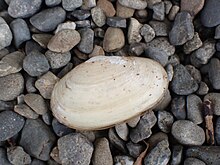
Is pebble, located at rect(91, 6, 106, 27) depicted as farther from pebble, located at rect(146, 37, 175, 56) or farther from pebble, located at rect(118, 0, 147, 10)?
pebble, located at rect(146, 37, 175, 56)

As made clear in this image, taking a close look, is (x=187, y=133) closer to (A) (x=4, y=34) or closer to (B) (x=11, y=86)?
(B) (x=11, y=86)

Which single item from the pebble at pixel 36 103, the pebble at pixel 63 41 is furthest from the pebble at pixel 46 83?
the pebble at pixel 63 41

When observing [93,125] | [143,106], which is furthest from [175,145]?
[93,125]

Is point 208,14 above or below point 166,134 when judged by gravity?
above

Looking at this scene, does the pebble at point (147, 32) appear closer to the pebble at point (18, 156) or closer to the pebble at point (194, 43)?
the pebble at point (194, 43)

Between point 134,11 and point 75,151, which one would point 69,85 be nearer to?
point 75,151

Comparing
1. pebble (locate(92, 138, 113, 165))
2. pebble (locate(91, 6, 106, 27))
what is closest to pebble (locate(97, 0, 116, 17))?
pebble (locate(91, 6, 106, 27))

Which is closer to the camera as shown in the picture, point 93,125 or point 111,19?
point 93,125
